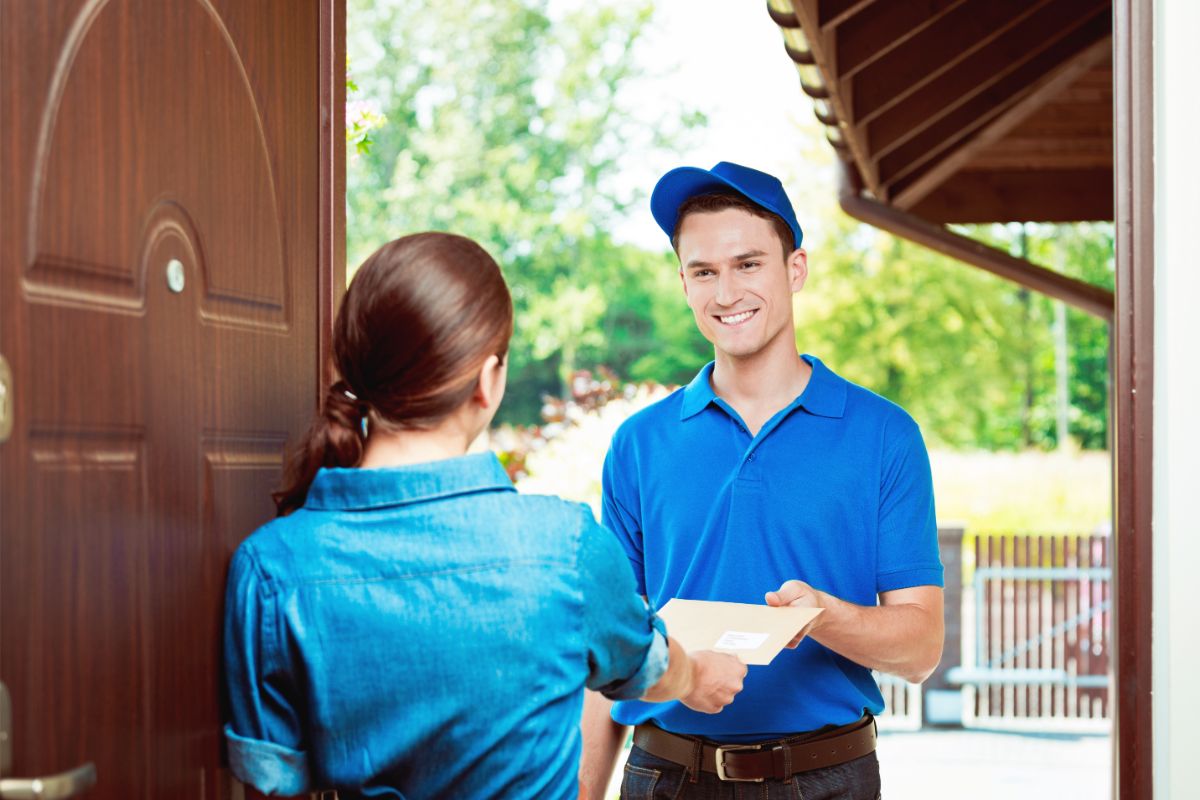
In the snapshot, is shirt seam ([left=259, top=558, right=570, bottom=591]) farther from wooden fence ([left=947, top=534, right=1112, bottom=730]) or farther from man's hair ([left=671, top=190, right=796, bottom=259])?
wooden fence ([left=947, top=534, right=1112, bottom=730])

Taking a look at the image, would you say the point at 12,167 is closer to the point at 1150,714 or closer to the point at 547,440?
the point at 1150,714

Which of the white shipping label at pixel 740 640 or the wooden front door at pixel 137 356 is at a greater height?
the wooden front door at pixel 137 356

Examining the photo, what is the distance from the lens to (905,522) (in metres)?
2.54

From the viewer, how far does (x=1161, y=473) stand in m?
1.92

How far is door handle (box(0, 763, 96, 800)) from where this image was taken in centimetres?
136

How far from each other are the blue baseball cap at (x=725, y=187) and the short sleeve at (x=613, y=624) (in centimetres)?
116

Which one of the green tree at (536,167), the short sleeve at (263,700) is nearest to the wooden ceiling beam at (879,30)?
the short sleeve at (263,700)

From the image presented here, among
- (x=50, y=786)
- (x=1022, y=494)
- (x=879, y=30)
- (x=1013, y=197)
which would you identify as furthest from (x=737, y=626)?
(x=1022, y=494)

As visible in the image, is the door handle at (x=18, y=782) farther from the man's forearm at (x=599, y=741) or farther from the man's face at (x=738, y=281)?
the man's face at (x=738, y=281)

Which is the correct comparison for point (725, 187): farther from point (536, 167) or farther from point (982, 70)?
point (536, 167)

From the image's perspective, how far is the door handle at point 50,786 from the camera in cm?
136

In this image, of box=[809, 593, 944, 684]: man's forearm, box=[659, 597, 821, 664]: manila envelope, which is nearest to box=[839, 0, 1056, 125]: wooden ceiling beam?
box=[809, 593, 944, 684]: man's forearm

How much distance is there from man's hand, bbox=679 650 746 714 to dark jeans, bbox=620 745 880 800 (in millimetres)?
541

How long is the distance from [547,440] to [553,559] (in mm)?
9000
